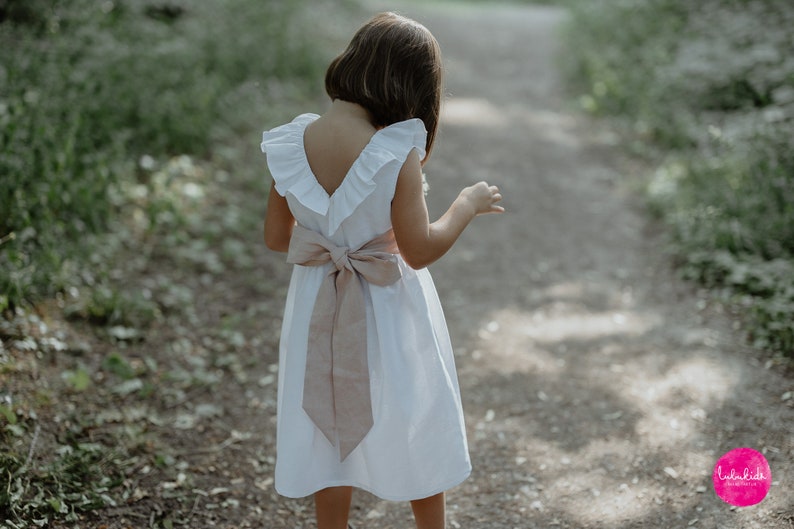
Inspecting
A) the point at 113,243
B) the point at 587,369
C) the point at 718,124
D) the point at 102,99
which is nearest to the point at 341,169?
the point at 587,369

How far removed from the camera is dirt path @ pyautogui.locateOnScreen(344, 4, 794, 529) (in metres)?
2.80

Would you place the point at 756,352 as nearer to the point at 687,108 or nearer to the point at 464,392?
the point at 464,392

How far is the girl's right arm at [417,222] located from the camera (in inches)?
79.0

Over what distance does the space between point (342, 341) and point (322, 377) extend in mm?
132

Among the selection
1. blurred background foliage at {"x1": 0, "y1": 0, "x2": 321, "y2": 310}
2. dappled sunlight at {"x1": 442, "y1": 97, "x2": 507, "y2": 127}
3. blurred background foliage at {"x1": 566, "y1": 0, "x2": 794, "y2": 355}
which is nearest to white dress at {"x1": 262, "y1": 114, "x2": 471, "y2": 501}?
blurred background foliage at {"x1": 0, "y1": 0, "x2": 321, "y2": 310}

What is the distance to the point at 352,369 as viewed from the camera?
2.11 meters

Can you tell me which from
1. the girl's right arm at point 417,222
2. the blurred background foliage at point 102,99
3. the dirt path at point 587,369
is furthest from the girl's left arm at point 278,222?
the blurred background foliage at point 102,99

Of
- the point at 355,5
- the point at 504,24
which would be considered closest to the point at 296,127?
the point at 355,5

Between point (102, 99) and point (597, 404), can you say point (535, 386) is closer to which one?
point (597, 404)

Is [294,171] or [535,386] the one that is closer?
[294,171]

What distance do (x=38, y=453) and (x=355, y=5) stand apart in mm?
10704

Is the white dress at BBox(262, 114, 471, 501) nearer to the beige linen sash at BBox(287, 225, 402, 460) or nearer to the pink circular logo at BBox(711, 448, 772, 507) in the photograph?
the beige linen sash at BBox(287, 225, 402, 460)

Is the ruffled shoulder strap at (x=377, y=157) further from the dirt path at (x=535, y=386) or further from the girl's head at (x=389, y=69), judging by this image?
the dirt path at (x=535, y=386)

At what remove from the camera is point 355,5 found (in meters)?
12.1
